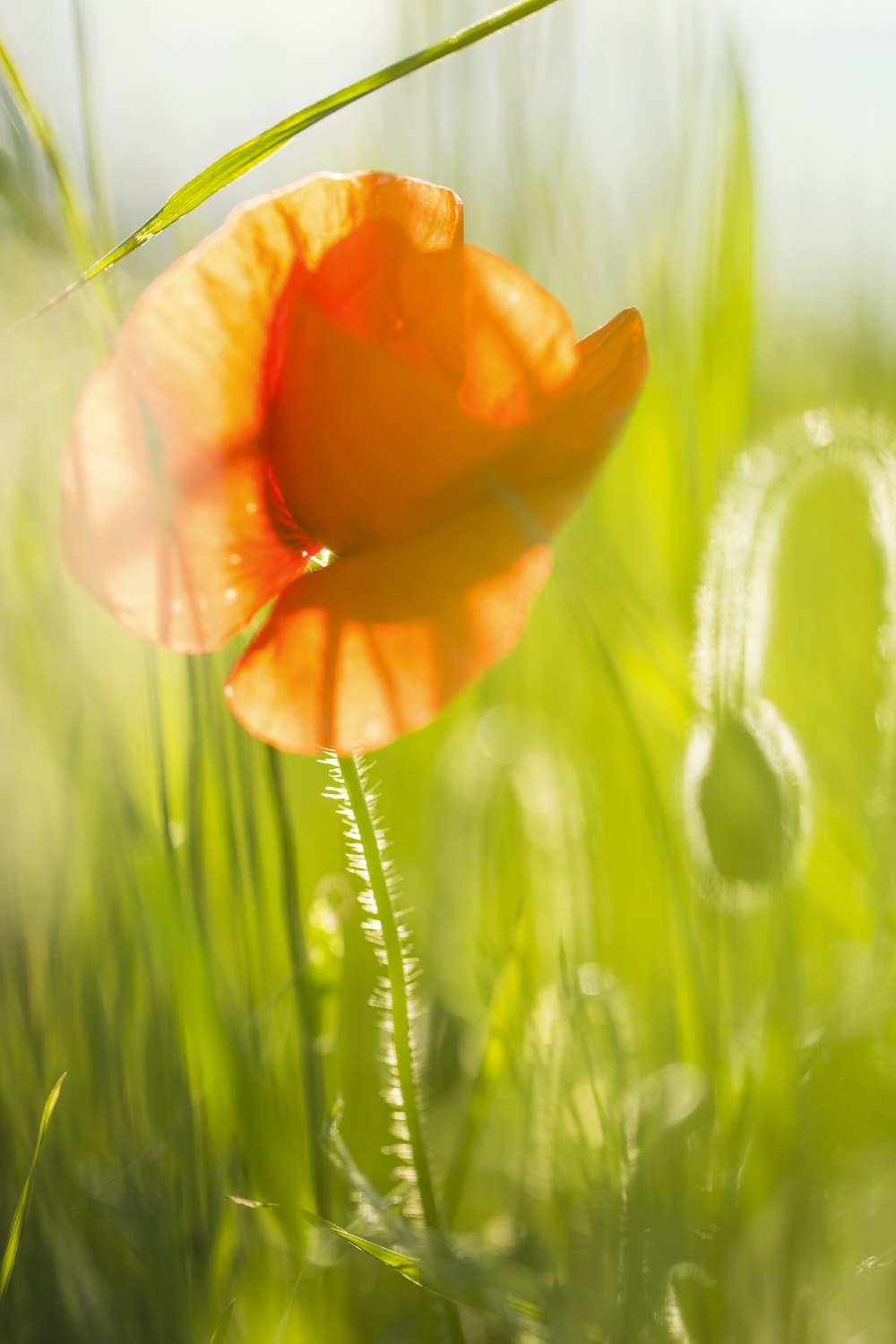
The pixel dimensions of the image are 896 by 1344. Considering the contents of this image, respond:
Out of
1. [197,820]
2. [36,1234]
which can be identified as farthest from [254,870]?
[36,1234]

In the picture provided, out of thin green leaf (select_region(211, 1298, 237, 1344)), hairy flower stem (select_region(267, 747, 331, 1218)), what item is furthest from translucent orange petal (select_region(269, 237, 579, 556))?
thin green leaf (select_region(211, 1298, 237, 1344))

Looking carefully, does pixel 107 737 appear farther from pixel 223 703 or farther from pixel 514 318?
pixel 514 318

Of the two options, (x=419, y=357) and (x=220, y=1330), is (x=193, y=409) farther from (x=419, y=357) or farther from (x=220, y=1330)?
(x=220, y=1330)

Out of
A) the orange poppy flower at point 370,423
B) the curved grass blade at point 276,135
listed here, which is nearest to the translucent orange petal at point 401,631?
the orange poppy flower at point 370,423

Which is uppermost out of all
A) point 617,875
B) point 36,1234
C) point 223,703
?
point 223,703

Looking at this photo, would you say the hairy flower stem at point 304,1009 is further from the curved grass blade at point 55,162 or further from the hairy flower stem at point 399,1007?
the curved grass blade at point 55,162

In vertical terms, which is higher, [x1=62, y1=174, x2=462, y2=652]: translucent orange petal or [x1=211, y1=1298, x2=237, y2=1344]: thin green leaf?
[x1=62, y1=174, x2=462, y2=652]: translucent orange petal

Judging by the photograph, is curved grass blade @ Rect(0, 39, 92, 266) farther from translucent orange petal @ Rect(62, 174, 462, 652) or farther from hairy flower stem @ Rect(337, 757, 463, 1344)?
hairy flower stem @ Rect(337, 757, 463, 1344)
